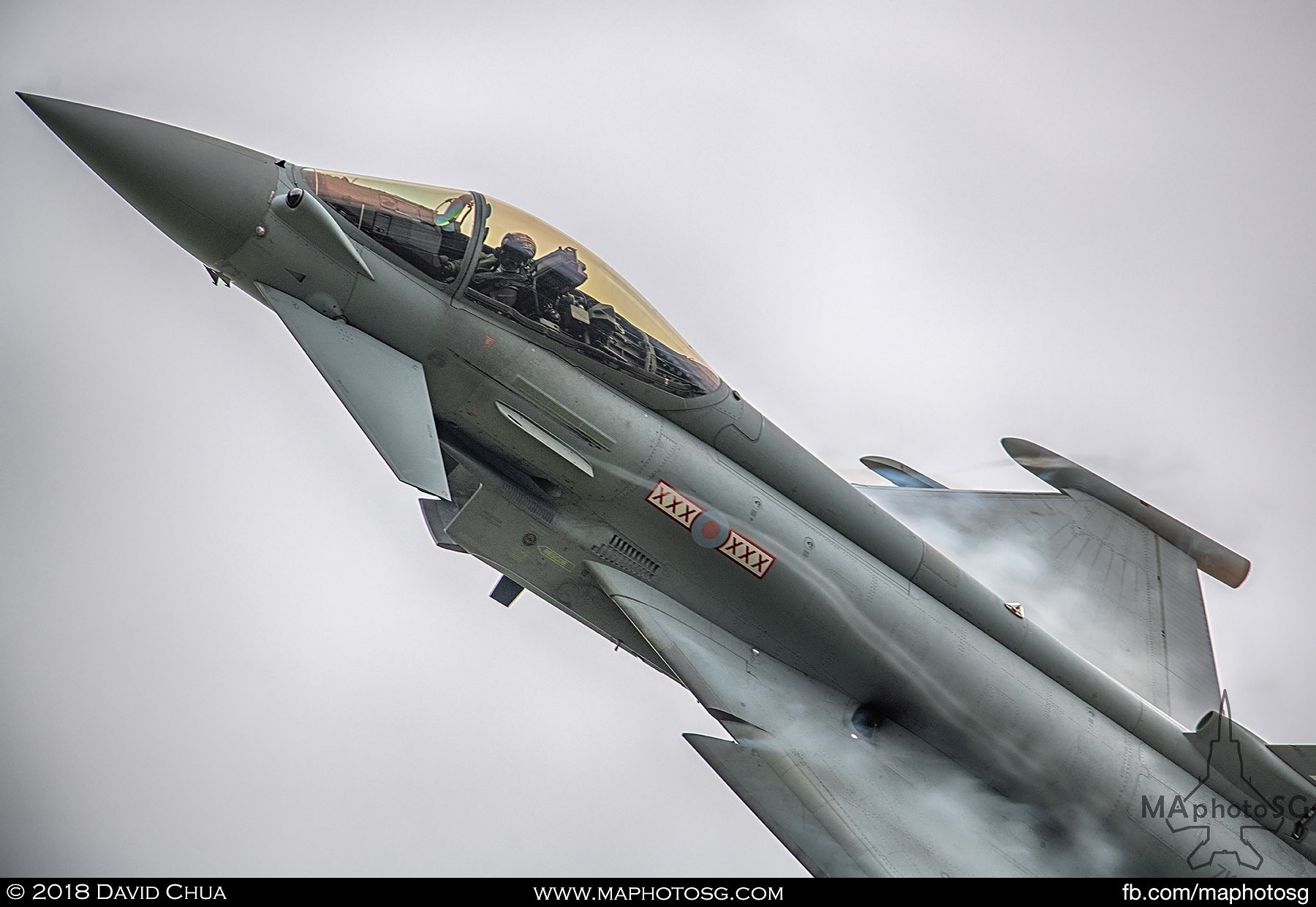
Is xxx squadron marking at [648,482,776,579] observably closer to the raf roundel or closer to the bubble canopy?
the raf roundel

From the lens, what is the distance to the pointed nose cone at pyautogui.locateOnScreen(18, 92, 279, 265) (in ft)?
23.3

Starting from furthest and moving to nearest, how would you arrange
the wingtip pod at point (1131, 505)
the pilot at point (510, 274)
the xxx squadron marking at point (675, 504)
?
the wingtip pod at point (1131, 505) → the xxx squadron marking at point (675, 504) → the pilot at point (510, 274)

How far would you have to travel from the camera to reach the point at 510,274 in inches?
313

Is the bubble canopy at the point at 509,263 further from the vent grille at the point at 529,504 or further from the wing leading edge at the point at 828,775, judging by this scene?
the wing leading edge at the point at 828,775

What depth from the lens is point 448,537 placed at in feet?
28.1

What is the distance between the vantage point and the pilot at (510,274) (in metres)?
7.89

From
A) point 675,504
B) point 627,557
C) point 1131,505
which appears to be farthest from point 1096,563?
point 627,557

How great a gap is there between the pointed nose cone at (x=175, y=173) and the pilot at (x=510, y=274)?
1524 mm

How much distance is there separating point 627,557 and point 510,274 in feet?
7.67

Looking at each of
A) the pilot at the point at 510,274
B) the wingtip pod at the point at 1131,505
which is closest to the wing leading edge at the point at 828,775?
the pilot at the point at 510,274

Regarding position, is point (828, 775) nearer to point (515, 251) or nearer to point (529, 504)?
point (529, 504)

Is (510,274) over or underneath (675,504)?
over

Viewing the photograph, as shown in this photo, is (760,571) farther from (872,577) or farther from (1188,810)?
(1188,810)
